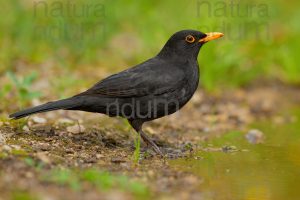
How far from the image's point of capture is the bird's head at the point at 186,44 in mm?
7153

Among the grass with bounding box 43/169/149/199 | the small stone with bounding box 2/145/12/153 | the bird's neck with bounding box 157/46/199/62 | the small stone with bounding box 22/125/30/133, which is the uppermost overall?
the bird's neck with bounding box 157/46/199/62

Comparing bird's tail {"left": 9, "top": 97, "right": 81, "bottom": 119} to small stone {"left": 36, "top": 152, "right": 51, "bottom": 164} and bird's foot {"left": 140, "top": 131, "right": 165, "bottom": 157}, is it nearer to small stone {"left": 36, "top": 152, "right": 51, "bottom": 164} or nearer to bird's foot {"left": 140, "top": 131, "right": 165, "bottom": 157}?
bird's foot {"left": 140, "top": 131, "right": 165, "bottom": 157}

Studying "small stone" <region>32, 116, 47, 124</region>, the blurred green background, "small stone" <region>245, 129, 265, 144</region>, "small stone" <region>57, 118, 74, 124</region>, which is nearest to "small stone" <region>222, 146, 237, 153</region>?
"small stone" <region>245, 129, 265, 144</region>

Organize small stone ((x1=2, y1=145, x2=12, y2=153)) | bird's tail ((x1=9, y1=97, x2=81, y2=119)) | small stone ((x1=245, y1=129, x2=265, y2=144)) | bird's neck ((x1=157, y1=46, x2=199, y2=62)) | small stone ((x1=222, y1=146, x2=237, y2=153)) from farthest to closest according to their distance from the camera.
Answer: small stone ((x1=245, y1=129, x2=265, y2=144)) → bird's neck ((x1=157, y1=46, x2=199, y2=62)) → small stone ((x1=222, y1=146, x2=237, y2=153)) → bird's tail ((x1=9, y1=97, x2=81, y2=119)) → small stone ((x1=2, y1=145, x2=12, y2=153))

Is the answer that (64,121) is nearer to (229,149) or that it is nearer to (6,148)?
(229,149)

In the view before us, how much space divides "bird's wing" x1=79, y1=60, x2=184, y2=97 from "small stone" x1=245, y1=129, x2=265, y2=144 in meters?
1.32

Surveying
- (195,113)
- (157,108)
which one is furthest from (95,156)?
(195,113)

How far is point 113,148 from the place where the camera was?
21.5 ft

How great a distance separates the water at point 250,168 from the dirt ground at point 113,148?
180 mm

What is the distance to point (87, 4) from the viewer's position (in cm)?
1075

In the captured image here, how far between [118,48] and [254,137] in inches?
177

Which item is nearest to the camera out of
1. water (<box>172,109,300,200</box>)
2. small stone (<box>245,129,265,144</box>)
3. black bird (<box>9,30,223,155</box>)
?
water (<box>172,109,300,200</box>)

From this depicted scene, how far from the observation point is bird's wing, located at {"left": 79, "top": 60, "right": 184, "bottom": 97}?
6.60 metres

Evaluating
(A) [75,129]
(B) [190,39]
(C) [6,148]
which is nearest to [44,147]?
(C) [6,148]
